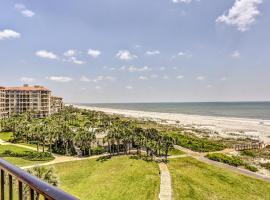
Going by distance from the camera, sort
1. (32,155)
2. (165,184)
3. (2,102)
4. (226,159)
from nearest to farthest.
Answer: (165,184) → (226,159) → (32,155) → (2,102)

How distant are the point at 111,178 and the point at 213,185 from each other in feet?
38.1

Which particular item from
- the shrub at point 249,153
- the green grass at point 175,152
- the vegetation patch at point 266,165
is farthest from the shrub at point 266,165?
the green grass at point 175,152

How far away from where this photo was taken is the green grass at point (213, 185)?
26.9 m

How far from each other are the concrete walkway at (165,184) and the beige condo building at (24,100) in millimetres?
68215

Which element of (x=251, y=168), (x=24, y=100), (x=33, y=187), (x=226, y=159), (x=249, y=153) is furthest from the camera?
(x=24, y=100)

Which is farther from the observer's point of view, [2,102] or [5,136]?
[2,102]

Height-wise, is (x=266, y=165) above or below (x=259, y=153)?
below

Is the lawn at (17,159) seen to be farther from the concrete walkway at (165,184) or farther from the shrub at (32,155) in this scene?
the concrete walkway at (165,184)

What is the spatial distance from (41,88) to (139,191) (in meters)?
82.2

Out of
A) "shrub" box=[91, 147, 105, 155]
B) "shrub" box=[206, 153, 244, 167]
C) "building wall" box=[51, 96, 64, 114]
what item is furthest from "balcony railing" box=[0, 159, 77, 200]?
"building wall" box=[51, 96, 64, 114]

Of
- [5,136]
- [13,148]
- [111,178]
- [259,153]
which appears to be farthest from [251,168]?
[5,136]

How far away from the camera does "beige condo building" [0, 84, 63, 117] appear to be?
89.6m

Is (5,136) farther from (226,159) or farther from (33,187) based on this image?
(33,187)

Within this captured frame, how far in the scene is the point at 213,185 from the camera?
Answer: 29984 mm
